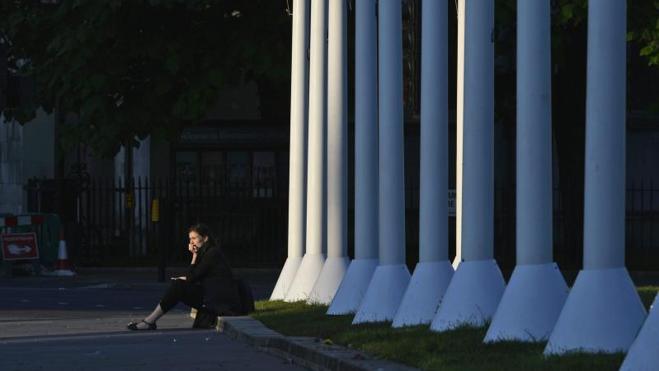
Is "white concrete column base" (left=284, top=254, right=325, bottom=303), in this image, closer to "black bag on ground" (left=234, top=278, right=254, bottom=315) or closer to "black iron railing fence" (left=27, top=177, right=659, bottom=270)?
"black bag on ground" (left=234, top=278, right=254, bottom=315)

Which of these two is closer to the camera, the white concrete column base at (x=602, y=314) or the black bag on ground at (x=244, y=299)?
the white concrete column base at (x=602, y=314)

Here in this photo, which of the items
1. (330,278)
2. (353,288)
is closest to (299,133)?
(330,278)

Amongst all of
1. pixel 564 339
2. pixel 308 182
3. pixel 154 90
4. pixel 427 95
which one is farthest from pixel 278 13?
pixel 564 339

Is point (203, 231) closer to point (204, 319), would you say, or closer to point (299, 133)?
point (204, 319)

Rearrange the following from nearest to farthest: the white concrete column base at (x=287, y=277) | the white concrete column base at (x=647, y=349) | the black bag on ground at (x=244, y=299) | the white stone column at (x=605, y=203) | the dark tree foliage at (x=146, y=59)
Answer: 1. the white concrete column base at (x=647, y=349)
2. the white stone column at (x=605, y=203)
3. the black bag on ground at (x=244, y=299)
4. the white concrete column base at (x=287, y=277)
5. the dark tree foliage at (x=146, y=59)

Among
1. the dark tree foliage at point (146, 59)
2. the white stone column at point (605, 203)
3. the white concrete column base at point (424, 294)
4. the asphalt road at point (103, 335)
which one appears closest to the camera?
the white stone column at point (605, 203)

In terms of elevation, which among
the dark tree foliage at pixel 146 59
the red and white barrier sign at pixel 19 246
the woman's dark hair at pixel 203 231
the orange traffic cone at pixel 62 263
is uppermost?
the dark tree foliage at pixel 146 59

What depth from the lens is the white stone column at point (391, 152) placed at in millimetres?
19016

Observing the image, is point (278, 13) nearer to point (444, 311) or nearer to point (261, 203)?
point (261, 203)

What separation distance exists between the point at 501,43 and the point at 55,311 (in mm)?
11916

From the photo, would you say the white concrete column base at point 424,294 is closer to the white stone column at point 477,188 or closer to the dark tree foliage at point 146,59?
the white stone column at point 477,188

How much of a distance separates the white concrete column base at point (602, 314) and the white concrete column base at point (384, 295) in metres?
5.91

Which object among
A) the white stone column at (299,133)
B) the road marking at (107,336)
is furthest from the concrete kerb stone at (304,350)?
the white stone column at (299,133)

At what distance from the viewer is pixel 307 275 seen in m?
24.8
